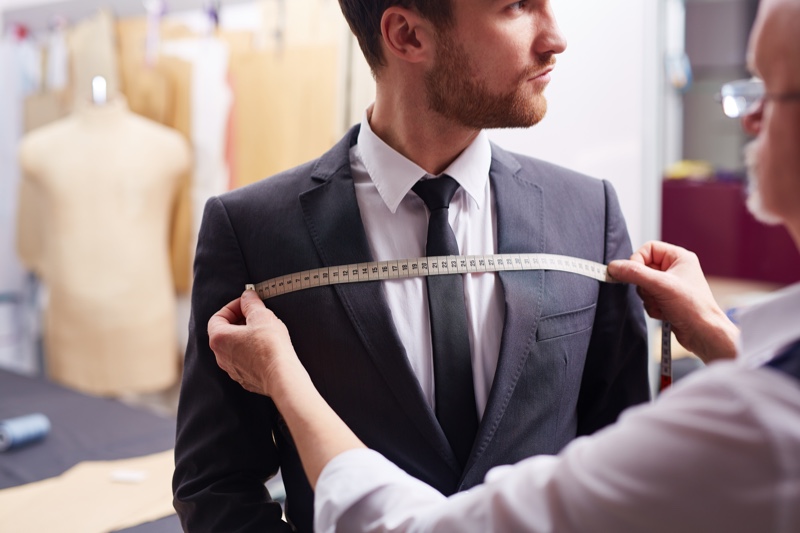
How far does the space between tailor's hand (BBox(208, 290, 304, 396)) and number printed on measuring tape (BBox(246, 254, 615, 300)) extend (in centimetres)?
7

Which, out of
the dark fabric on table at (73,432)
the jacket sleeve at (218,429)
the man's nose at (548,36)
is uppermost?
the man's nose at (548,36)

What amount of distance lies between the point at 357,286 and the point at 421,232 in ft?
0.57

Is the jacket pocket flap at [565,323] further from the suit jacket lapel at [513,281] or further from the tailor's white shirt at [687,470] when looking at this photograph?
the tailor's white shirt at [687,470]

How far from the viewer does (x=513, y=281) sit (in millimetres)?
1446

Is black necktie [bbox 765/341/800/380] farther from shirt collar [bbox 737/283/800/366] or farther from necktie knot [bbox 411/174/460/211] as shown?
necktie knot [bbox 411/174/460/211]

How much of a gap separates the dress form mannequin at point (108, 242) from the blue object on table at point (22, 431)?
1.20m

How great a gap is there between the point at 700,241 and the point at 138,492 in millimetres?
3240

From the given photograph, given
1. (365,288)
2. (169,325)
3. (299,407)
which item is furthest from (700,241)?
(299,407)

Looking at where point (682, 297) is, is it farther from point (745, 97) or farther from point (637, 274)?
point (745, 97)

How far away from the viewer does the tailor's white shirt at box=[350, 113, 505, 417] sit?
144 centimetres

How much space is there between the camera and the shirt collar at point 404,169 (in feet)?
4.94

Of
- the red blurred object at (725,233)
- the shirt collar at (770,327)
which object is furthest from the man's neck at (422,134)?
the red blurred object at (725,233)

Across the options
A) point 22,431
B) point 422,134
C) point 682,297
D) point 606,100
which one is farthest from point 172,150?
point 682,297

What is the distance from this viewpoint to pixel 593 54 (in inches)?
75.7
